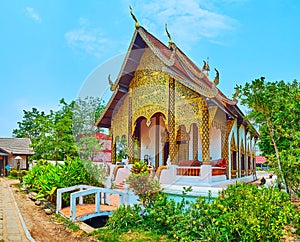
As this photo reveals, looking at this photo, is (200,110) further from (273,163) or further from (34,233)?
(34,233)

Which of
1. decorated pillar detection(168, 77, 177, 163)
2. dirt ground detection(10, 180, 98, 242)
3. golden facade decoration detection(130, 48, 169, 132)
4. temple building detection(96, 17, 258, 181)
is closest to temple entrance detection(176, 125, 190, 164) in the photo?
temple building detection(96, 17, 258, 181)

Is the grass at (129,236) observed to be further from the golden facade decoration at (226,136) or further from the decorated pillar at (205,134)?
the golden facade decoration at (226,136)

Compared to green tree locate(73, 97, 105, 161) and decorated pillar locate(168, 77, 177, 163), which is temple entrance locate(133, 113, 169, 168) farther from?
green tree locate(73, 97, 105, 161)

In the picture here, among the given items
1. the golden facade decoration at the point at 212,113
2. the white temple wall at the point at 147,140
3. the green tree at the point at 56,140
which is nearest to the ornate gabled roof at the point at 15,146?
the green tree at the point at 56,140

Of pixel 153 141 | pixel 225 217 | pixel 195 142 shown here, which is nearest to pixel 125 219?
pixel 225 217

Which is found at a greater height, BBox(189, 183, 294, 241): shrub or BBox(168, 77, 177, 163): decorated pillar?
BBox(168, 77, 177, 163): decorated pillar

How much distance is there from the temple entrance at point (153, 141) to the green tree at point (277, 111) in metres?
6.01

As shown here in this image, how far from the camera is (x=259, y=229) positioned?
4.69 meters

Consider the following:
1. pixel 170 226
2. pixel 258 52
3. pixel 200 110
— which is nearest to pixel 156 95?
pixel 200 110

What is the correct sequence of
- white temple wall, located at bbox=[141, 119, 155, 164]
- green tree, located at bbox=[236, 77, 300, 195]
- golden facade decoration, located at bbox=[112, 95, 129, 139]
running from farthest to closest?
1. white temple wall, located at bbox=[141, 119, 155, 164]
2. golden facade decoration, located at bbox=[112, 95, 129, 139]
3. green tree, located at bbox=[236, 77, 300, 195]

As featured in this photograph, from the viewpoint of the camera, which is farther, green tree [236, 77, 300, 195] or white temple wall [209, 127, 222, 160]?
white temple wall [209, 127, 222, 160]

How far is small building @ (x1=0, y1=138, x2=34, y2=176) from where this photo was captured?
29250 mm

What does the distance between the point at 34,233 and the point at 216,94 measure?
5806 mm

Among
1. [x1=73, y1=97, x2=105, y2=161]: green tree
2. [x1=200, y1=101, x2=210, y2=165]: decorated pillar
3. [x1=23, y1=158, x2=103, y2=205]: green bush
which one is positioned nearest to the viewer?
[x1=23, y1=158, x2=103, y2=205]: green bush
